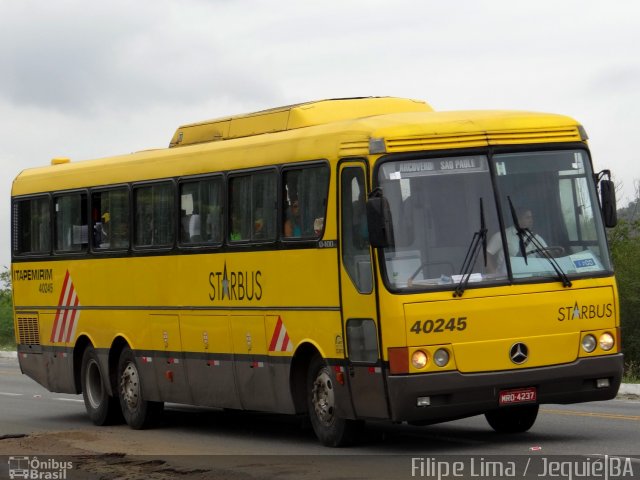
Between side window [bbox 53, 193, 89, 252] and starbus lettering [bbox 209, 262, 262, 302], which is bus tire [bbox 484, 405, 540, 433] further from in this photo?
side window [bbox 53, 193, 89, 252]

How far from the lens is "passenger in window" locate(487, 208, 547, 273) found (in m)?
14.2

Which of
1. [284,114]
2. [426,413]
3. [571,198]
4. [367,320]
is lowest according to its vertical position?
[426,413]

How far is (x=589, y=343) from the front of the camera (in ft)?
47.5

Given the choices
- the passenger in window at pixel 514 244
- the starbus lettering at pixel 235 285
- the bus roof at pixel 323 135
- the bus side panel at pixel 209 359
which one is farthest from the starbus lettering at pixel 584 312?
the bus side panel at pixel 209 359

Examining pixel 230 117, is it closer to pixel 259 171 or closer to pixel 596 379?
pixel 259 171

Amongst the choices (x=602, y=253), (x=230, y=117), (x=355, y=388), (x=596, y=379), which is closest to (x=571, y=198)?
(x=602, y=253)

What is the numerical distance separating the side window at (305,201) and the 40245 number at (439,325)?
68.0 inches

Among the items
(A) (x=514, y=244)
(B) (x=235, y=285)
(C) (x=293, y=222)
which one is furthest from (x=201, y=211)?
(A) (x=514, y=244)

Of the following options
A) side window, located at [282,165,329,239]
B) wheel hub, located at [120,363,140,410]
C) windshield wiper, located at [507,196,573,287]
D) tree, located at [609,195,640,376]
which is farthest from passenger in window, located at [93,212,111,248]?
tree, located at [609,195,640,376]

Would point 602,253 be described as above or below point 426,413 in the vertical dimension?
above

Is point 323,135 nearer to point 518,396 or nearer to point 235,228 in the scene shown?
point 235,228

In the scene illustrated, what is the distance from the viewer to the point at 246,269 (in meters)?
16.6

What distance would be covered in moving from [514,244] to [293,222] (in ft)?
8.17

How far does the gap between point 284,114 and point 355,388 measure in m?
3.69
